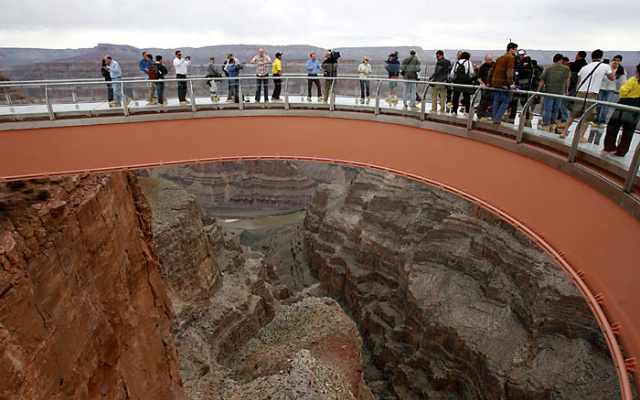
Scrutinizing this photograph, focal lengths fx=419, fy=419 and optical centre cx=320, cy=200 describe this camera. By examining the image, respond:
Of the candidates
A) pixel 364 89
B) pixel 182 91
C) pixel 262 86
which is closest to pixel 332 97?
pixel 364 89

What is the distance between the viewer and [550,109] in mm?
10367

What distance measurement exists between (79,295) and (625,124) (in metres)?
12.5

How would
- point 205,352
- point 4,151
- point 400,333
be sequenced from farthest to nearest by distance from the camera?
point 400,333 → point 205,352 → point 4,151

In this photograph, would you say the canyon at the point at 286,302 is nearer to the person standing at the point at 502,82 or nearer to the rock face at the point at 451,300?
the rock face at the point at 451,300

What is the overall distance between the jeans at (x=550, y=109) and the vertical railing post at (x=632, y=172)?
3020 mm

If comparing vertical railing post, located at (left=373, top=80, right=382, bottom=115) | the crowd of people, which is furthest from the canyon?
vertical railing post, located at (left=373, top=80, right=382, bottom=115)

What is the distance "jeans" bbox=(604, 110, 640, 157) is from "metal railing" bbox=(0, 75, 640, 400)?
23cm

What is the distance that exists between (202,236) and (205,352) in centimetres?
826

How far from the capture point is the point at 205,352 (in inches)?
933

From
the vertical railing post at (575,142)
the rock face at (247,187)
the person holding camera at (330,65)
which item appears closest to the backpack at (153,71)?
the person holding camera at (330,65)

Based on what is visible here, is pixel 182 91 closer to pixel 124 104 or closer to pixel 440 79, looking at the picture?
pixel 124 104

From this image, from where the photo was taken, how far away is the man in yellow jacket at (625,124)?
7.78 meters

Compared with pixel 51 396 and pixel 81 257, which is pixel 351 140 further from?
pixel 51 396

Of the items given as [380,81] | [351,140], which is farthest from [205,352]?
[380,81]
